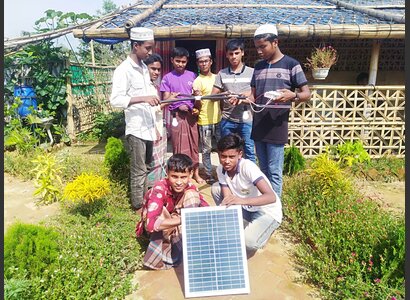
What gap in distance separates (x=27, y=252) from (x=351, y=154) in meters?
5.37

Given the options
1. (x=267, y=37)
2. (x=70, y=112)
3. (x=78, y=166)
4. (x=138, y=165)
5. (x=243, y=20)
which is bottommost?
(x=78, y=166)

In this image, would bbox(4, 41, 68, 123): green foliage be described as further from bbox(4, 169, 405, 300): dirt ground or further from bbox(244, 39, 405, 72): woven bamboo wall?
bbox(244, 39, 405, 72): woven bamboo wall

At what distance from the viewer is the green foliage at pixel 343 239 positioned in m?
2.59

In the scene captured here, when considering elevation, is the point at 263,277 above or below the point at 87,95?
below

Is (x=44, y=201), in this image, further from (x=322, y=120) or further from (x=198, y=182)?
(x=322, y=120)

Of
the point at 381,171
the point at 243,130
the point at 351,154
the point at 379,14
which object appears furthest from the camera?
the point at 379,14

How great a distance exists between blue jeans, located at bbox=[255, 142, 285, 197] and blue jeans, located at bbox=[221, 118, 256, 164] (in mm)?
662

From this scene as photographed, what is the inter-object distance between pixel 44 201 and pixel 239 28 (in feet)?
14.3

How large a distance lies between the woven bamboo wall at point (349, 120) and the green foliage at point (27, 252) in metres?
4.84

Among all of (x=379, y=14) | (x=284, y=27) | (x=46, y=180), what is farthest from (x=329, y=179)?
(x=379, y=14)

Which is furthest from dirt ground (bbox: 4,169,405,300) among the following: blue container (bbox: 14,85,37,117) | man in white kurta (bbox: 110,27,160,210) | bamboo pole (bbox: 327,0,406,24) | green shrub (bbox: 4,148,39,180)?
bamboo pole (bbox: 327,0,406,24)

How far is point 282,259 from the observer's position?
3.29 meters

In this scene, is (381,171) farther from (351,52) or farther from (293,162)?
(351,52)

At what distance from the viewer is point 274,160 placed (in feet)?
11.7
